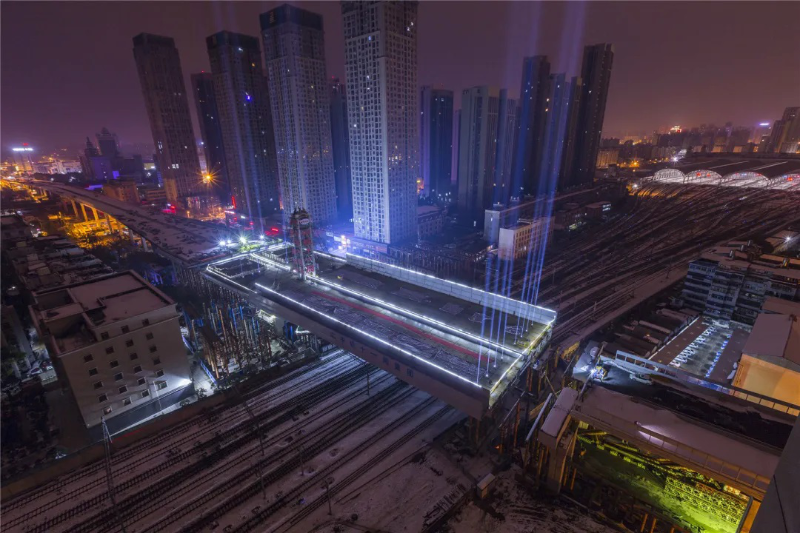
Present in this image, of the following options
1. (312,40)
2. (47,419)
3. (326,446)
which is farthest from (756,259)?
(312,40)

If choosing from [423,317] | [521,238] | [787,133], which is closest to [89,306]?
[423,317]

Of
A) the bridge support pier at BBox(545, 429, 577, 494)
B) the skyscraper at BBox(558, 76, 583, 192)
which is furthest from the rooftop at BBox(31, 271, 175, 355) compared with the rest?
the skyscraper at BBox(558, 76, 583, 192)

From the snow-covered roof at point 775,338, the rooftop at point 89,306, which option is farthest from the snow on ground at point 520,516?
the rooftop at point 89,306

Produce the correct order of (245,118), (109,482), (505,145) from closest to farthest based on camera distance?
(109,482) < (245,118) < (505,145)

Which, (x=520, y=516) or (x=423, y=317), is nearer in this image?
(x=520, y=516)

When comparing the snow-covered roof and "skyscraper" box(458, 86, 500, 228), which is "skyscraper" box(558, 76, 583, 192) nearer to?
"skyscraper" box(458, 86, 500, 228)

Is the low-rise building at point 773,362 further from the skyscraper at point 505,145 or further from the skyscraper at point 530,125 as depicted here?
the skyscraper at point 530,125

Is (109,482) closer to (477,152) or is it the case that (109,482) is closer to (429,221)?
(429,221)
